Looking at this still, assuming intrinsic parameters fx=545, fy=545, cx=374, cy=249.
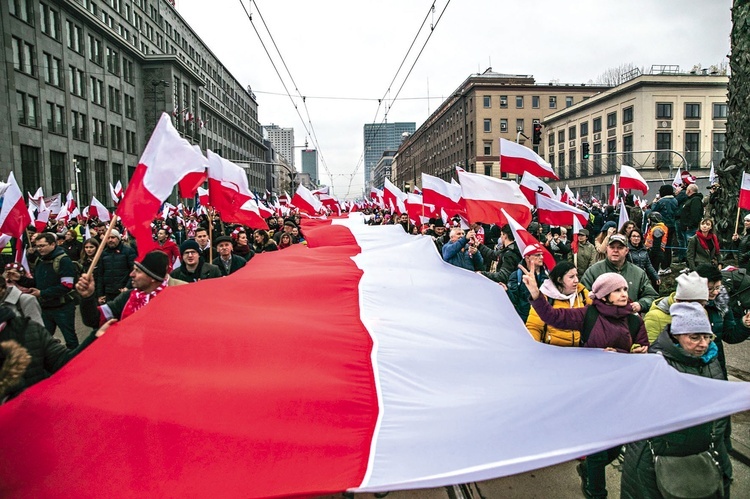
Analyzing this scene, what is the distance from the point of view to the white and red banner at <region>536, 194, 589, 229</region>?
328 inches


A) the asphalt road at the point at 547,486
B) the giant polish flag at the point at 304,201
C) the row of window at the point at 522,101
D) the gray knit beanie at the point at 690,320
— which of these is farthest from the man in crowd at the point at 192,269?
the row of window at the point at 522,101

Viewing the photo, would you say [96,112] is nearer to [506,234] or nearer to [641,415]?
[506,234]

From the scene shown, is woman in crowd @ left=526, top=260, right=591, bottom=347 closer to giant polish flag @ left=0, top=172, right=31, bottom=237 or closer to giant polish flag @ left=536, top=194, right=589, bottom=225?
giant polish flag @ left=536, top=194, right=589, bottom=225

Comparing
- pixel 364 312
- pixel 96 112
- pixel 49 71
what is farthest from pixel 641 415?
pixel 96 112

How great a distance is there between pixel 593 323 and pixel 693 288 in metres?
0.77

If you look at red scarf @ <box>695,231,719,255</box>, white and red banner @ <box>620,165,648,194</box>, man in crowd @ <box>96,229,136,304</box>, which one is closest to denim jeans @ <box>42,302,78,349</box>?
man in crowd @ <box>96,229,136,304</box>

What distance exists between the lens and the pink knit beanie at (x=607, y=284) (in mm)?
4069

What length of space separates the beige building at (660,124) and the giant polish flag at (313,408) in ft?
167

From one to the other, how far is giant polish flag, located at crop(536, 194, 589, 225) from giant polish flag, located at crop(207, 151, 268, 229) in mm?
4719

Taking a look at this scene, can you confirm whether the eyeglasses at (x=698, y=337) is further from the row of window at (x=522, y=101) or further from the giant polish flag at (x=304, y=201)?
the row of window at (x=522, y=101)

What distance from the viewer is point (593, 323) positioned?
163 inches

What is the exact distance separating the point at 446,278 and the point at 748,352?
16.3 ft

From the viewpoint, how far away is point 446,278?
19.6 feet

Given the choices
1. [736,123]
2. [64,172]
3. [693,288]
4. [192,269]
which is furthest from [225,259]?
[64,172]
